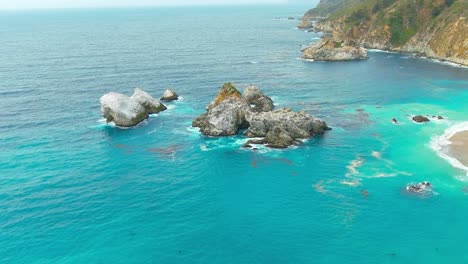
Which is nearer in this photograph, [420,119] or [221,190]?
[221,190]

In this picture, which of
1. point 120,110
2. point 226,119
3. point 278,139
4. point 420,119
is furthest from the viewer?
point 420,119

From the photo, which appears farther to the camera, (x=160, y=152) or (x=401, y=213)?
(x=160, y=152)

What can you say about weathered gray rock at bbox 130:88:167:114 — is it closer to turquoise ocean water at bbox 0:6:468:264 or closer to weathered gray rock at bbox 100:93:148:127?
weathered gray rock at bbox 100:93:148:127

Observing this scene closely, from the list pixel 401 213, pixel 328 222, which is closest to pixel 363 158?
pixel 401 213

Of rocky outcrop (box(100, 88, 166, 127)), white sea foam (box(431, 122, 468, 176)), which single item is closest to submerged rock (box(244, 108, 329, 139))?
white sea foam (box(431, 122, 468, 176))

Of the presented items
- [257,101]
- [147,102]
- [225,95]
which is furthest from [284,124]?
[147,102]

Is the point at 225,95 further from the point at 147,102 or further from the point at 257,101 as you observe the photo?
the point at 147,102

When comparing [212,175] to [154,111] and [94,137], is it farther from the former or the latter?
[154,111]
